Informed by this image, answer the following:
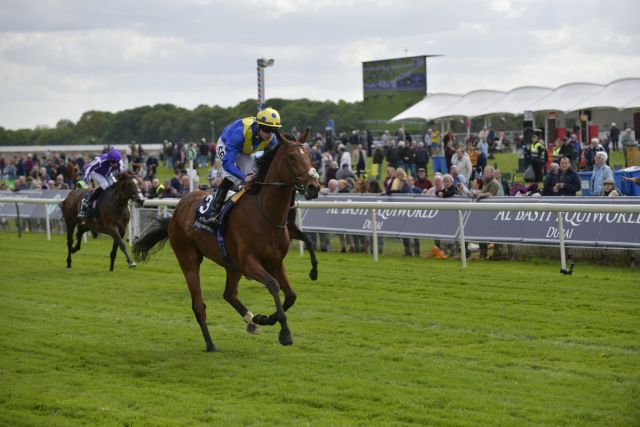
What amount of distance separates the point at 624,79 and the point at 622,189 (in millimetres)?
15501

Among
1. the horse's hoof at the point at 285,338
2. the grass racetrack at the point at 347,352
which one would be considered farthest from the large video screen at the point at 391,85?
the horse's hoof at the point at 285,338

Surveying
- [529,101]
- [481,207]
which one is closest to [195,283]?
[481,207]

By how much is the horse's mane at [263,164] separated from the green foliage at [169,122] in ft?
170

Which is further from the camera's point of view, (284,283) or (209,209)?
(209,209)

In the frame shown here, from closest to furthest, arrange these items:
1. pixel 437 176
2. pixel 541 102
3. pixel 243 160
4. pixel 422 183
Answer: pixel 243 160
pixel 437 176
pixel 422 183
pixel 541 102

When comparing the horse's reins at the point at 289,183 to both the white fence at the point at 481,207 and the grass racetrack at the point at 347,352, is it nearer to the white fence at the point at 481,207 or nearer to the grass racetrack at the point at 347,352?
the grass racetrack at the point at 347,352

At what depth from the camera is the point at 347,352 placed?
25.2 ft

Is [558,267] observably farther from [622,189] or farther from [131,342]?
A: [131,342]

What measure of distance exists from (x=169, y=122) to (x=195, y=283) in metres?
69.3

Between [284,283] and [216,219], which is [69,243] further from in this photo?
[284,283]

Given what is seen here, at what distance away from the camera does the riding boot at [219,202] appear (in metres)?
8.38

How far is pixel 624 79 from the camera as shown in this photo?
2902 cm

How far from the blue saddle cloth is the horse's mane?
0.83ft

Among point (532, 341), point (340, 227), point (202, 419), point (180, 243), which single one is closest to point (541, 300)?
point (532, 341)
